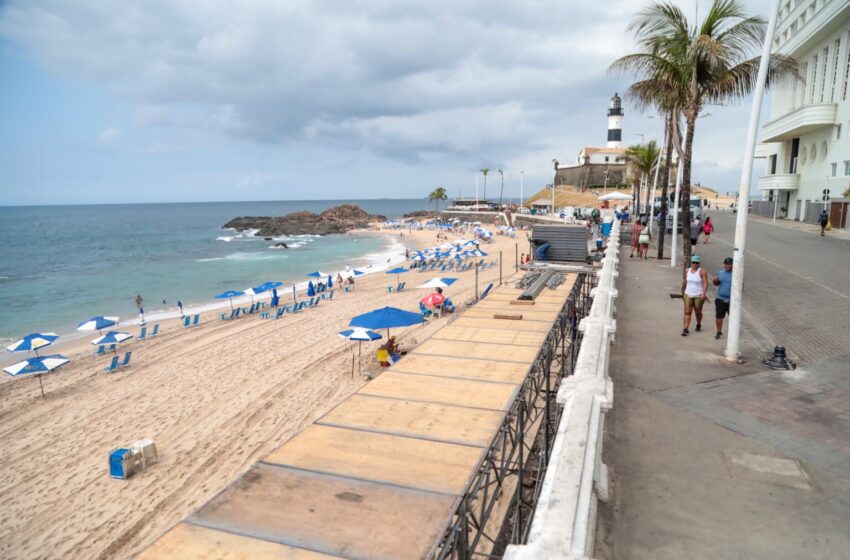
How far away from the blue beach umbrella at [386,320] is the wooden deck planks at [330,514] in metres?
10.2

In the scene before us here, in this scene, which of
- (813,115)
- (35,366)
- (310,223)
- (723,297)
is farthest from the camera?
(310,223)

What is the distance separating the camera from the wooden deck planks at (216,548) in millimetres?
3006

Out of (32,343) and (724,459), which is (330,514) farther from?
(32,343)

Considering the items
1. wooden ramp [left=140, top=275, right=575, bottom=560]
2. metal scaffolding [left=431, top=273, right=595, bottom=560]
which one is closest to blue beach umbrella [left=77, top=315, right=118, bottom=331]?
metal scaffolding [left=431, top=273, right=595, bottom=560]

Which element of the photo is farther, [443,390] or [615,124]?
[615,124]

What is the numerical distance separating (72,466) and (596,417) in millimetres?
11773

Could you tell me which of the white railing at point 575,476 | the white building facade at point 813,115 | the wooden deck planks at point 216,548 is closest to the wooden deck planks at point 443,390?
the white railing at point 575,476

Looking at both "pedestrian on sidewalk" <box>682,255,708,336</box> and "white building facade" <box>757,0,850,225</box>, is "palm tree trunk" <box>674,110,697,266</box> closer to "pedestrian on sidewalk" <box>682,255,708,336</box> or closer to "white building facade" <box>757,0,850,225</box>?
"pedestrian on sidewalk" <box>682,255,708,336</box>

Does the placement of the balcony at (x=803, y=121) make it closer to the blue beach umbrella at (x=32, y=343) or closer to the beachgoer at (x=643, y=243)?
the beachgoer at (x=643, y=243)

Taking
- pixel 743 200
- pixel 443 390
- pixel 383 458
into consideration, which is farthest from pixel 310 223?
pixel 383 458

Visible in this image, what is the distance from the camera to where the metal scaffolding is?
345 centimetres

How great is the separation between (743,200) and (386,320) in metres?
9.34

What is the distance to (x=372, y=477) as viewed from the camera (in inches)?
152

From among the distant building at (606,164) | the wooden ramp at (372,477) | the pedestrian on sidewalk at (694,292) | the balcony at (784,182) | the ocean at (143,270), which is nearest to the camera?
the wooden ramp at (372,477)
